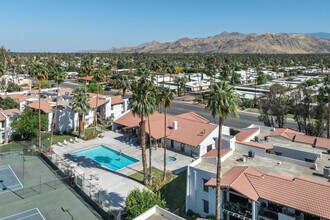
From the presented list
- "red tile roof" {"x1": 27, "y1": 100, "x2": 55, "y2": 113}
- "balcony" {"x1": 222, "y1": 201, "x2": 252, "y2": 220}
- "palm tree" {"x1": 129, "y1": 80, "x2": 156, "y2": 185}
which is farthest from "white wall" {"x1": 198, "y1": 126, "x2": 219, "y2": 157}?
"red tile roof" {"x1": 27, "y1": 100, "x2": 55, "y2": 113}

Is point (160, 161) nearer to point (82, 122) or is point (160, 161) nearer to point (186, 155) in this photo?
point (186, 155)

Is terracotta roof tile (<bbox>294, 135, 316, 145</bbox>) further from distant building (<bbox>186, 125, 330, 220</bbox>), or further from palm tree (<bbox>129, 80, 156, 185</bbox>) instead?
palm tree (<bbox>129, 80, 156, 185</bbox>)

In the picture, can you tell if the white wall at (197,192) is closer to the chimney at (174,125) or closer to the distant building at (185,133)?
the distant building at (185,133)

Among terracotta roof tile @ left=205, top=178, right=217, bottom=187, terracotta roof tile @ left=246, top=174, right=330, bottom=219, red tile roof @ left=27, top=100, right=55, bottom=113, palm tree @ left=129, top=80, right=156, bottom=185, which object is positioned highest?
palm tree @ left=129, top=80, right=156, bottom=185

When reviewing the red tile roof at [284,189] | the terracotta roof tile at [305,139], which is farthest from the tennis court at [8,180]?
the terracotta roof tile at [305,139]

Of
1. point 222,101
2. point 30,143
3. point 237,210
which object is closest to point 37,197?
point 237,210

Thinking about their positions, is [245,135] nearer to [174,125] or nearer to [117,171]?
[174,125]
